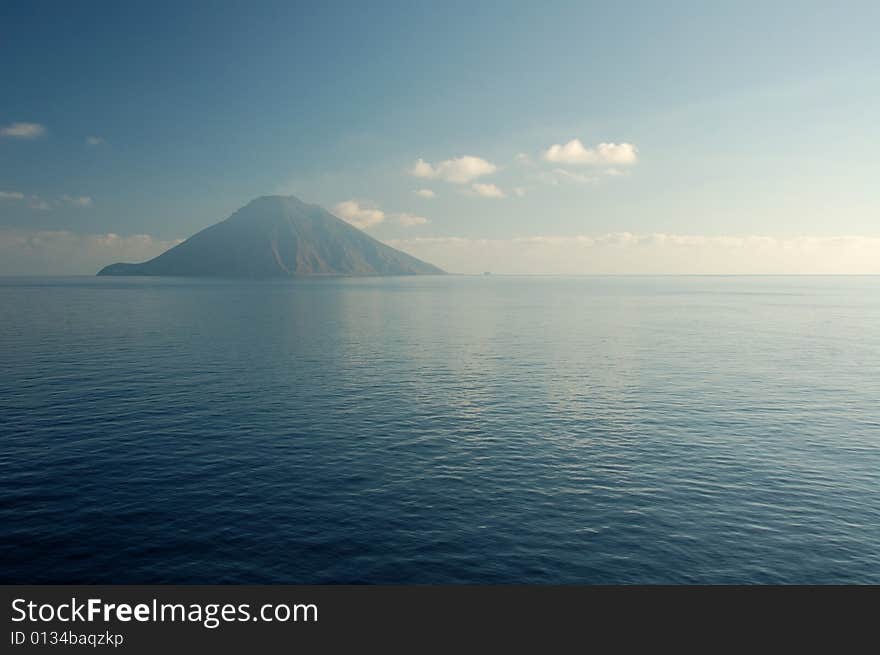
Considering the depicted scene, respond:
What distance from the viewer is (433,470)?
50.0m

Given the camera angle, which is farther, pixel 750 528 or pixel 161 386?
pixel 161 386

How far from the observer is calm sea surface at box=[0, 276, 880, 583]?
34.5 m

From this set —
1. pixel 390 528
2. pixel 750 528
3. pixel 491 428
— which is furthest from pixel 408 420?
pixel 750 528

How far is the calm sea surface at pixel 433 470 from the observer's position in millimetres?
34531

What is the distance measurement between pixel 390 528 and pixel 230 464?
20.6 metres

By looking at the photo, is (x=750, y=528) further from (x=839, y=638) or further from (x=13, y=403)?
(x=13, y=403)

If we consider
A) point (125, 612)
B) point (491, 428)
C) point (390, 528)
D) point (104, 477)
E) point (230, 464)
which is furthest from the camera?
point (491, 428)

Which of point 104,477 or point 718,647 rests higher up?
point 104,477

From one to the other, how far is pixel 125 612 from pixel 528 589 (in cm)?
2240

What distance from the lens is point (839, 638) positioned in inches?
1116

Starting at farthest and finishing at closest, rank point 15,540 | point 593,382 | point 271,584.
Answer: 1. point 593,382
2. point 15,540
3. point 271,584

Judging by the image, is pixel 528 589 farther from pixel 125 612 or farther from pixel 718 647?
pixel 125 612

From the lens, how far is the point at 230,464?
166ft

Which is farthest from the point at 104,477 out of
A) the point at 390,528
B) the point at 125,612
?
the point at 390,528
